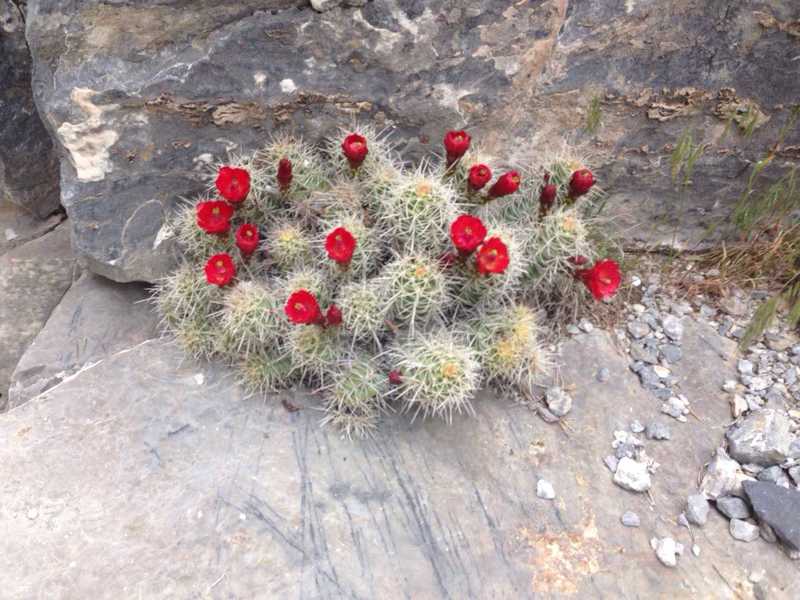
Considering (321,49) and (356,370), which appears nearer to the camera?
(356,370)

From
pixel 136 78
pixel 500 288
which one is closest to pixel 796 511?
pixel 500 288

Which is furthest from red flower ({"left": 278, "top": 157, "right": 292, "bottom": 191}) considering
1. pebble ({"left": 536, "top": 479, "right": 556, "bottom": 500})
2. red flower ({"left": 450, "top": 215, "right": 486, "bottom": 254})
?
pebble ({"left": 536, "top": 479, "right": 556, "bottom": 500})

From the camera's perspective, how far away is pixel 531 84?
130 inches

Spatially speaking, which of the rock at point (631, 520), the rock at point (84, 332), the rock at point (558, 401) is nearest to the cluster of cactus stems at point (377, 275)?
the rock at point (558, 401)

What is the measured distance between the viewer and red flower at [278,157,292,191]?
9.65ft

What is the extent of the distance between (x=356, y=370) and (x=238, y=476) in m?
0.58

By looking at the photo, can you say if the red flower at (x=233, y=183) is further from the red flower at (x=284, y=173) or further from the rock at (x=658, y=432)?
the rock at (x=658, y=432)

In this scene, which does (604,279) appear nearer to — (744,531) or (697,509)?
(697,509)

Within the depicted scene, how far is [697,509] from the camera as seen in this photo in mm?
2607

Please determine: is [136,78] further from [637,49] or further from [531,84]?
[637,49]

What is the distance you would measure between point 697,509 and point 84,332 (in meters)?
2.72

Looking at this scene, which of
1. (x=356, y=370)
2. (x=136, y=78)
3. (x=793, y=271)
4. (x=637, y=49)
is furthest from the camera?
(x=793, y=271)

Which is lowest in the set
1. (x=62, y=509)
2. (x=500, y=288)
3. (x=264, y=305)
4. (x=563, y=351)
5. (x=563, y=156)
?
(x=62, y=509)

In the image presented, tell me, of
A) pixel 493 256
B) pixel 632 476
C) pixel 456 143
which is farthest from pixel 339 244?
pixel 632 476
